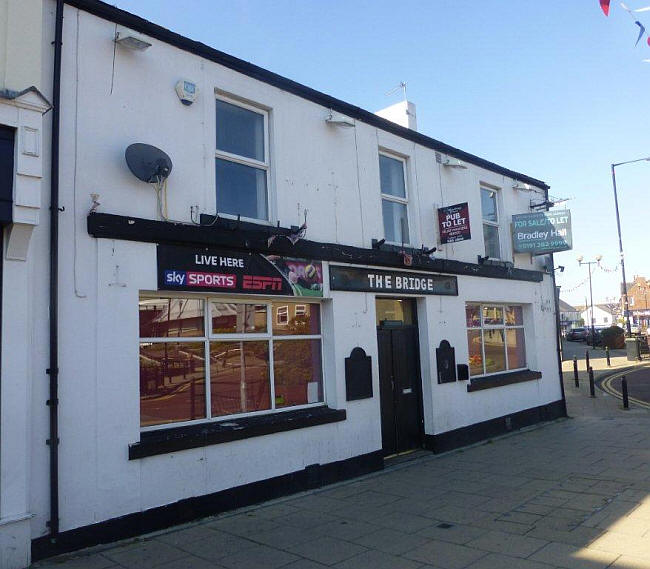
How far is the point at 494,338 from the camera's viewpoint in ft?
39.0

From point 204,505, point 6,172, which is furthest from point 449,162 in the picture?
point 6,172

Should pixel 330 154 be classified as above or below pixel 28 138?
above

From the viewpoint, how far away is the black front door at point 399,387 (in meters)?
8.98

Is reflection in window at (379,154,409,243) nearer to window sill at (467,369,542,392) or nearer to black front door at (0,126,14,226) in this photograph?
window sill at (467,369,542,392)

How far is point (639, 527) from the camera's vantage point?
17.9ft

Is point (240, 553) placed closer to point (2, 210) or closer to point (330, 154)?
point (2, 210)

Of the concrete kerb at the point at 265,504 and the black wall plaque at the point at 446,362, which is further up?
the black wall plaque at the point at 446,362

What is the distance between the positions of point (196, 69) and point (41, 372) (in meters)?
4.04

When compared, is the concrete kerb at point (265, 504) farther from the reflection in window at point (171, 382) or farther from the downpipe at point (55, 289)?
the reflection in window at point (171, 382)

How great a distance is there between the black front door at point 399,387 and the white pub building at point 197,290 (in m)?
0.04

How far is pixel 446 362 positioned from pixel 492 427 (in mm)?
2041

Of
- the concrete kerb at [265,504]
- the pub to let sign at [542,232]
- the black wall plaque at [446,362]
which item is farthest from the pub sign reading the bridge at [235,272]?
the pub to let sign at [542,232]

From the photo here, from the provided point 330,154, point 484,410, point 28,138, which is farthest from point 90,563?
point 484,410

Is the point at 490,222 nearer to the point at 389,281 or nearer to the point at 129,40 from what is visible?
the point at 389,281
